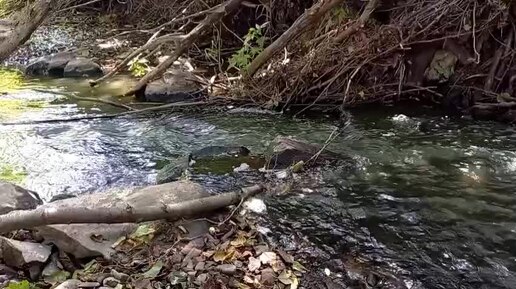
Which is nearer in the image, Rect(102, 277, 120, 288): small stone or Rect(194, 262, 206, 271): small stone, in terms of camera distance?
Rect(102, 277, 120, 288): small stone

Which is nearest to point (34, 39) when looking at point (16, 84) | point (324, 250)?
point (16, 84)

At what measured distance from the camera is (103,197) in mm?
3688

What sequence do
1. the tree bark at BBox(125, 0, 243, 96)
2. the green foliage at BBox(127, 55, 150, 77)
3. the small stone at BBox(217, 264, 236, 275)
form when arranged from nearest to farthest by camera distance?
the small stone at BBox(217, 264, 236, 275) → the tree bark at BBox(125, 0, 243, 96) → the green foliage at BBox(127, 55, 150, 77)

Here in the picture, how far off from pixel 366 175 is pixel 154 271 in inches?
84.7

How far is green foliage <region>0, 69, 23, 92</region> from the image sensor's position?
8266 millimetres

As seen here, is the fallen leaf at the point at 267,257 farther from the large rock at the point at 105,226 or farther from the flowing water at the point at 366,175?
the large rock at the point at 105,226

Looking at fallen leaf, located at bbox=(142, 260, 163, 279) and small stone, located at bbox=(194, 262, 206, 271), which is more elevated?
fallen leaf, located at bbox=(142, 260, 163, 279)

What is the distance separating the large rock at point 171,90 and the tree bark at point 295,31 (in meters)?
0.78

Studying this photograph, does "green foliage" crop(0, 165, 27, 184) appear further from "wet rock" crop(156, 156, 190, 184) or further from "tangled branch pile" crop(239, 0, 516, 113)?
"tangled branch pile" crop(239, 0, 516, 113)

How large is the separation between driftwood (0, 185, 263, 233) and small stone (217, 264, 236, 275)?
53 centimetres

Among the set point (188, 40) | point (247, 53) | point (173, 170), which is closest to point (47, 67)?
point (188, 40)

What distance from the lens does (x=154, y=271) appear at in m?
3.07

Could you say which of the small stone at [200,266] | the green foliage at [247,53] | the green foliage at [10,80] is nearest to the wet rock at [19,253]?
the small stone at [200,266]

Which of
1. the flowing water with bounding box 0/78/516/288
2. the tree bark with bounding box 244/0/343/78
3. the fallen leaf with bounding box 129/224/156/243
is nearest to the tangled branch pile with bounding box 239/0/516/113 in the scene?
the tree bark with bounding box 244/0/343/78
